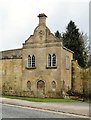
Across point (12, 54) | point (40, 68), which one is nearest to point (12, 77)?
point (40, 68)

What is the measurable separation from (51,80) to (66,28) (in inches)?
619

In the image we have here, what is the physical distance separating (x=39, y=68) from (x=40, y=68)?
0.14 metres

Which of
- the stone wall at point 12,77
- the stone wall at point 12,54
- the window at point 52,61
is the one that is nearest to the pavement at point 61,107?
the window at point 52,61

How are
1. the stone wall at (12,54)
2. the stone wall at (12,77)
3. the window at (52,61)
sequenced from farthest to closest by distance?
the stone wall at (12,54) → the stone wall at (12,77) → the window at (52,61)

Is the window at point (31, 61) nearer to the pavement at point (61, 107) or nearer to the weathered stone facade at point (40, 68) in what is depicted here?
the weathered stone facade at point (40, 68)

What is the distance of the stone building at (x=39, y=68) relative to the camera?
36938 mm

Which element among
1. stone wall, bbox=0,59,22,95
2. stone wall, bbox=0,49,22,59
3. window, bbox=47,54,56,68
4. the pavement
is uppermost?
stone wall, bbox=0,49,22,59

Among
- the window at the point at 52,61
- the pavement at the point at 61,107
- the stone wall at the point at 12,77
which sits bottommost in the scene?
the pavement at the point at 61,107

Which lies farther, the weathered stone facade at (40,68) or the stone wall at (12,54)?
the stone wall at (12,54)

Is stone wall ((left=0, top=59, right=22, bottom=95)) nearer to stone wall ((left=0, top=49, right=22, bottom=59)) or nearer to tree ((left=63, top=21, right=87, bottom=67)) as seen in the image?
stone wall ((left=0, top=49, right=22, bottom=59))

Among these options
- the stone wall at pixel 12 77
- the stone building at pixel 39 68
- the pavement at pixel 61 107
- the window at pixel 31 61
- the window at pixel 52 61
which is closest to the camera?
the pavement at pixel 61 107

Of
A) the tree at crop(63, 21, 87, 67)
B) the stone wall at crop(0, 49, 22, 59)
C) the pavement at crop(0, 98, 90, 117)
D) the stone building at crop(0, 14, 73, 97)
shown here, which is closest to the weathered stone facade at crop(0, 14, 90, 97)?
the stone building at crop(0, 14, 73, 97)

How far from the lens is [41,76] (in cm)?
3775

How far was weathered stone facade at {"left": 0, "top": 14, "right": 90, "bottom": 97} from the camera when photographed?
36.9 m
